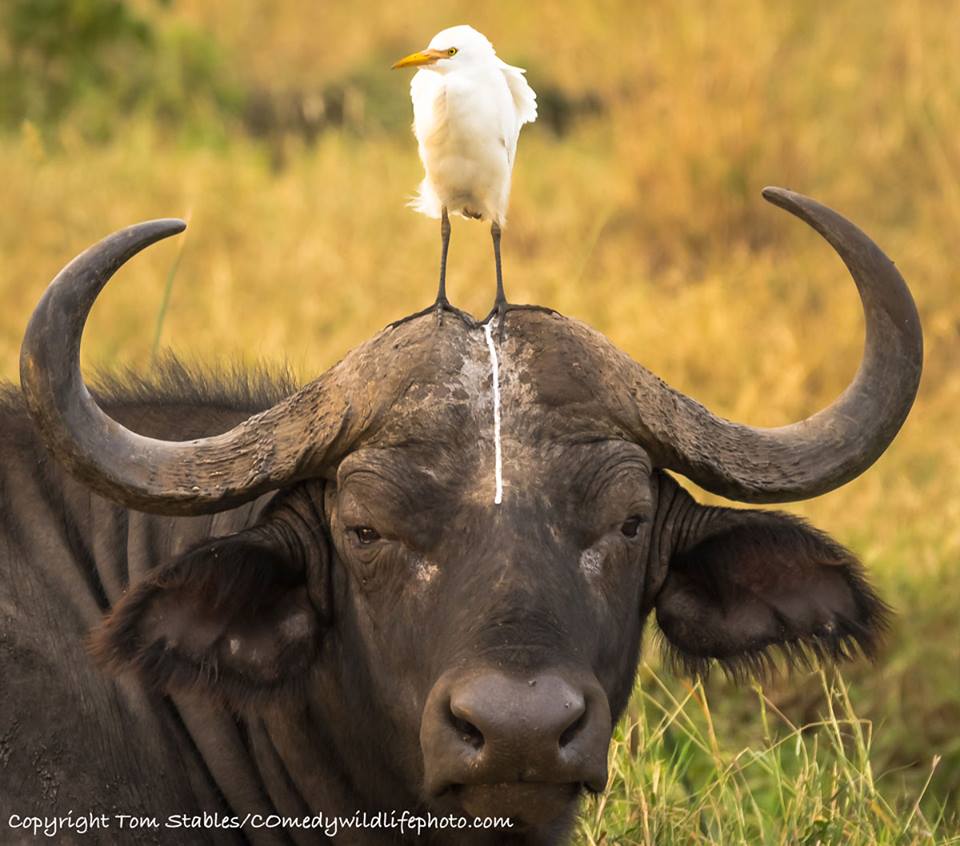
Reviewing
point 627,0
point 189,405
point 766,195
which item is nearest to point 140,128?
point 627,0

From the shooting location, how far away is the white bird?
4.12 metres

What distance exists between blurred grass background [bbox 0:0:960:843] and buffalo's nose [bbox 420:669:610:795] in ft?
7.88

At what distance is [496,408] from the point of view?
3672 millimetres

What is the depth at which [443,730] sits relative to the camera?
3273mm

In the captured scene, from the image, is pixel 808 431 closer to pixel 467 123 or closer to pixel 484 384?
pixel 484 384

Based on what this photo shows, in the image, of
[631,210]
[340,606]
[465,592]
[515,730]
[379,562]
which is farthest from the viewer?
[631,210]

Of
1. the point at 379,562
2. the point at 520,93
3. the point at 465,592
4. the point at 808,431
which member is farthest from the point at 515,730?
the point at 520,93

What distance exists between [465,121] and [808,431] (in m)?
1.05

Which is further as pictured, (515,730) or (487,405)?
(487,405)

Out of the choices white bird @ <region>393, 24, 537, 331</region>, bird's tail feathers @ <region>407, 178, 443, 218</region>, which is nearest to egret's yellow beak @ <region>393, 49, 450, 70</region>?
white bird @ <region>393, 24, 537, 331</region>

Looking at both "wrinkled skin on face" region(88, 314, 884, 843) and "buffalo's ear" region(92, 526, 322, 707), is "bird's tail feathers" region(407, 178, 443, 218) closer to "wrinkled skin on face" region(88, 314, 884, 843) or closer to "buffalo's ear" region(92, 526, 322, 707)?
"wrinkled skin on face" region(88, 314, 884, 843)

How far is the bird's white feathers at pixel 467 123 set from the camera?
162 inches

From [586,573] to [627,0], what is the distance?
7.67 metres

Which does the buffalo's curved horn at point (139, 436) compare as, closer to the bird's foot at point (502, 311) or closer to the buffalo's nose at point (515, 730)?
the bird's foot at point (502, 311)
